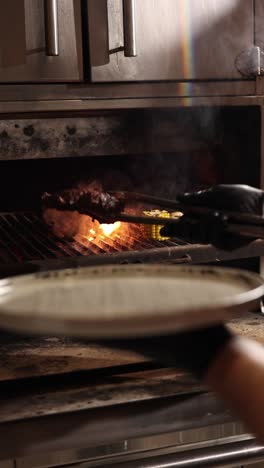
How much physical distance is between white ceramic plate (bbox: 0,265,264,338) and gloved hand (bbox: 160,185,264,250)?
600 millimetres

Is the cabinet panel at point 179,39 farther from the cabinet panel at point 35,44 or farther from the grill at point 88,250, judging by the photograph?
the grill at point 88,250

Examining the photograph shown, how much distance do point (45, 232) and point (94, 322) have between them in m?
1.40

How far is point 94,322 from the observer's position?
642mm

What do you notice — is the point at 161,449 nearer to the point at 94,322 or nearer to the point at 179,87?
the point at 179,87

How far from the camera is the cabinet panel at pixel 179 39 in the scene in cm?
173

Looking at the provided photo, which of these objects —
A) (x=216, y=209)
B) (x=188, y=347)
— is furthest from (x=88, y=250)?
(x=188, y=347)

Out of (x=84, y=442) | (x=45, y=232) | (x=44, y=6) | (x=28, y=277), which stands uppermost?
(x=44, y=6)

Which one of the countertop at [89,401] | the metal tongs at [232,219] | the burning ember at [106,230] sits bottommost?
the countertop at [89,401]

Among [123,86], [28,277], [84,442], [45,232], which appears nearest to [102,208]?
[45,232]

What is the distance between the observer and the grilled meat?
1.90 metres

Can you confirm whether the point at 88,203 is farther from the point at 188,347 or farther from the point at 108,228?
the point at 188,347

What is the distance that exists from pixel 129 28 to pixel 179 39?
164 millimetres

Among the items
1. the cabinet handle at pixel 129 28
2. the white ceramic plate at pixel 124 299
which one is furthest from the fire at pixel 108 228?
the white ceramic plate at pixel 124 299

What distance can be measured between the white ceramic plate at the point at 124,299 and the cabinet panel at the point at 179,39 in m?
1.00
